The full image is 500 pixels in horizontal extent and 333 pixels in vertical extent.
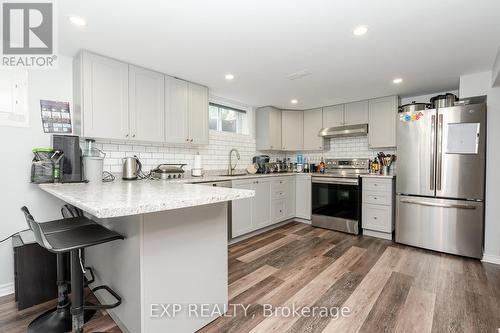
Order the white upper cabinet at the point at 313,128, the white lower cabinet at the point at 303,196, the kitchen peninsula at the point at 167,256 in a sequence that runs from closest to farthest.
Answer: the kitchen peninsula at the point at 167,256 < the white lower cabinet at the point at 303,196 < the white upper cabinet at the point at 313,128

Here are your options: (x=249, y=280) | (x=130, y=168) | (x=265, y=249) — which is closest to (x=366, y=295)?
(x=249, y=280)

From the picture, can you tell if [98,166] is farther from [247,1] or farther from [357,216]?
[357,216]

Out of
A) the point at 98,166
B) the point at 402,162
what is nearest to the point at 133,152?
the point at 98,166

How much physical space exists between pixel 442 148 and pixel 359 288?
213 centimetres

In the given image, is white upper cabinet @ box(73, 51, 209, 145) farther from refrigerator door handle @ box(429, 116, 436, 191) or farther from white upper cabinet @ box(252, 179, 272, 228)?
refrigerator door handle @ box(429, 116, 436, 191)

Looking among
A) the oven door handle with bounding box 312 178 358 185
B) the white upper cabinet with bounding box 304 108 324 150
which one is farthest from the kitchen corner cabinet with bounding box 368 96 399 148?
the white upper cabinet with bounding box 304 108 324 150

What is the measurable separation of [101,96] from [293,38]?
6.45ft

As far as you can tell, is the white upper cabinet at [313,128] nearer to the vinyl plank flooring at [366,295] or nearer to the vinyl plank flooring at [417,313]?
the vinyl plank flooring at [366,295]

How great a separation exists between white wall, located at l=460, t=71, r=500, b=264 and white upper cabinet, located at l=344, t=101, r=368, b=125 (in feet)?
4.83

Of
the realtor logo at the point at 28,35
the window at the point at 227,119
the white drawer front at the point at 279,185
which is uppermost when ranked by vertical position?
the realtor logo at the point at 28,35

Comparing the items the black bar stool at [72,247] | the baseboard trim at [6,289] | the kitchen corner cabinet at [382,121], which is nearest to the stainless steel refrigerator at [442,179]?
the kitchen corner cabinet at [382,121]

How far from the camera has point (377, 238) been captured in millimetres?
3557

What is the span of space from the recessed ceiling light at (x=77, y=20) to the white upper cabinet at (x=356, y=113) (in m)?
3.92

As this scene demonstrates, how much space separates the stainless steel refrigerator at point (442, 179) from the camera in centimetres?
278
